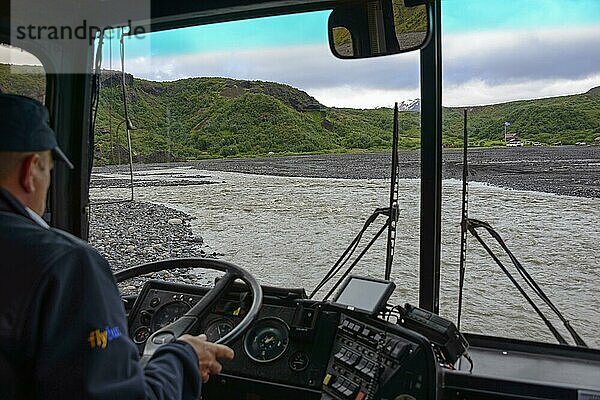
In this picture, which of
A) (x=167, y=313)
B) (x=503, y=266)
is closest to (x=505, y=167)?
(x=503, y=266)

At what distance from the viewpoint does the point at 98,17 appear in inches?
124

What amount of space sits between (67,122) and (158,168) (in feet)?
1.61

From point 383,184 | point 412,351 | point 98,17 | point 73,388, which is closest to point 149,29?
point 98,17

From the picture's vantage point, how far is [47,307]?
3.87 feet

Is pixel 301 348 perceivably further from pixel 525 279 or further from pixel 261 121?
pixel 261 121

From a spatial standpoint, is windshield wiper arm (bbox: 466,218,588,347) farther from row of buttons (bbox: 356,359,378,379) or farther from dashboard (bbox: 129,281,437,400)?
row of buttons (bbox: 356,359,378,379)

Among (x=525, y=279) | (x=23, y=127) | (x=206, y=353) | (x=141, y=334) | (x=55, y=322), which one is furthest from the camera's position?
(x=525, y=279)

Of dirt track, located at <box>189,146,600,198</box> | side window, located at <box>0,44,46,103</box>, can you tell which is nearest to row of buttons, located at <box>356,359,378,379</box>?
dirt track, located at <box>189,146,600,198</box>

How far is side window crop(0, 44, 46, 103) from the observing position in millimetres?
2836

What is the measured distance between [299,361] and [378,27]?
1.33 m

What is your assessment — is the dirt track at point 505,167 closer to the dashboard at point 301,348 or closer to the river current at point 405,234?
the river current at point 405,234

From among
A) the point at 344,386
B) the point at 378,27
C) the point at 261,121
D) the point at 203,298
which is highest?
the point at 378,27

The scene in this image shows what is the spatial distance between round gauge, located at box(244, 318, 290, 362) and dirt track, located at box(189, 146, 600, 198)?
78 centimetres

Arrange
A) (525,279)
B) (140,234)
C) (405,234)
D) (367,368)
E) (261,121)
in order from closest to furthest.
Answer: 1. (367,368)
2. (525,279)
3. (405,234)
4. (261,121)
5. (140,234)
